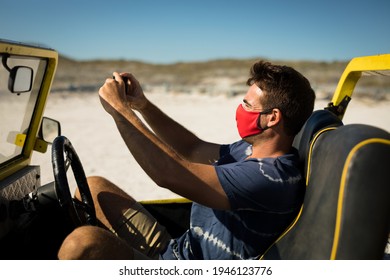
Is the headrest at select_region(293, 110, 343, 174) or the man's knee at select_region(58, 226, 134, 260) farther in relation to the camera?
the headrest at select_region(293, 110, 343, 174)

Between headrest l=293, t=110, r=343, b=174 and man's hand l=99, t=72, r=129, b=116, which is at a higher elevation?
man's hand l=99, t=72, r=129, b=116

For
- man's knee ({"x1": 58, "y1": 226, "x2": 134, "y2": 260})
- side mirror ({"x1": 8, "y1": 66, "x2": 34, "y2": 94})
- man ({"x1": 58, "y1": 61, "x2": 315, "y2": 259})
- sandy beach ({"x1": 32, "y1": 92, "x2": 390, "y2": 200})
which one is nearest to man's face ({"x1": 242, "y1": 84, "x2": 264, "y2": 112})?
man ({"x1": 58, "y1": 61, "x2": 315, "y2": 259})

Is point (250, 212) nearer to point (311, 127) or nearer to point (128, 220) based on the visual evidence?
point (311, 127)

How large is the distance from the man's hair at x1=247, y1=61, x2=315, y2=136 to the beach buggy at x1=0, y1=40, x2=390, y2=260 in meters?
0.10

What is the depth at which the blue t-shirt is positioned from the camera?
1.90 m

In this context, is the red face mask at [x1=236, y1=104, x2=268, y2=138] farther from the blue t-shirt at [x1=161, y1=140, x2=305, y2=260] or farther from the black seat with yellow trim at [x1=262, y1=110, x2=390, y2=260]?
the black seat with yellow trim at [x1=262, y1=110, x2=390, y2=260]

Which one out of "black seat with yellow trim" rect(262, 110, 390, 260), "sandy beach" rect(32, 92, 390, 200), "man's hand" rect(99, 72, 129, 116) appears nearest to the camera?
"black seat with yellow trim" rect(262, 110, 390, 260)

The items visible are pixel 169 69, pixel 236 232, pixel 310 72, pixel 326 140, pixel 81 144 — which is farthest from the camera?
pixel 169 69

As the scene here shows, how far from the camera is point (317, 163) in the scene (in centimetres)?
180

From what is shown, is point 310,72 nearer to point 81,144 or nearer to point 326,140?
point 81,144

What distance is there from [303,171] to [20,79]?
1.56 metres

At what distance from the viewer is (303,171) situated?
2055 mm
